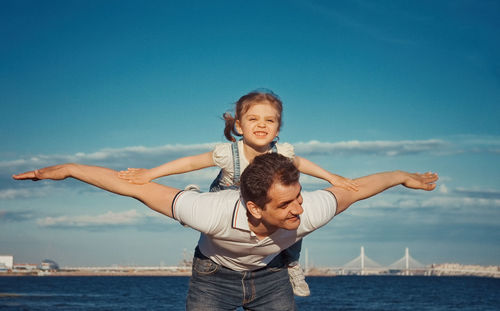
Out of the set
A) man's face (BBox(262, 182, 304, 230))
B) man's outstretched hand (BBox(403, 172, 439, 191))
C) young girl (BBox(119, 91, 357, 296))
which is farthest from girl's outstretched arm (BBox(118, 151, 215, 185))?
man's outstretched hand (BBox(403, 172, 439, 191))

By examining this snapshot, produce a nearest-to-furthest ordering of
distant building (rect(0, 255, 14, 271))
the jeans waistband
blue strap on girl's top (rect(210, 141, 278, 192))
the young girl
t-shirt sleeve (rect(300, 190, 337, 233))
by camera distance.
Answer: t-shirt sleeve (rect(300, 190, 337, 233)) → the jeans waistband → the young girl → blue strap on girl's top (rect(210, 141, 278, 192)) → distant building (rect(0, 255, 14, 271))

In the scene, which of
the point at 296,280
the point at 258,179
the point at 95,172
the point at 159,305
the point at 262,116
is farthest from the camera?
the point at 159,305

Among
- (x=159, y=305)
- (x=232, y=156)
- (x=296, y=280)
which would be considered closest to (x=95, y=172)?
(x=232, y=156)

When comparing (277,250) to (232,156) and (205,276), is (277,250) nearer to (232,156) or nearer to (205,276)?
(205,276)

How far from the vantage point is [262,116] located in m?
5.49

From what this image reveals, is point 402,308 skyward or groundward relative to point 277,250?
groundward

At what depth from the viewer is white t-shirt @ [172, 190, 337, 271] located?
11.5ft

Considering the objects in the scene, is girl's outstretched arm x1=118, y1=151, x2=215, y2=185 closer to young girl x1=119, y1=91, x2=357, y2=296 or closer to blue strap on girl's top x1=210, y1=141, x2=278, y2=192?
young girl x1=119, y1=91, x2=357, y2=296

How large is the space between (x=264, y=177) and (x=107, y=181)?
1062 mm

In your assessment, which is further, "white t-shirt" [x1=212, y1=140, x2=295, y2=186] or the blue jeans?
"white t-shirt" [x1=212, y1=140, x2=295, y2=186]

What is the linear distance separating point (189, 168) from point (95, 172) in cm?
152

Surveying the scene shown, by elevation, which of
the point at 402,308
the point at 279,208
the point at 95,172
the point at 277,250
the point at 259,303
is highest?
the point at 95,172

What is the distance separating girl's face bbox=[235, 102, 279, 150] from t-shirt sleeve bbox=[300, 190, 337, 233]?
1577 mm

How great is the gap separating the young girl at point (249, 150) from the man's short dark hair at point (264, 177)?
1323 mm
